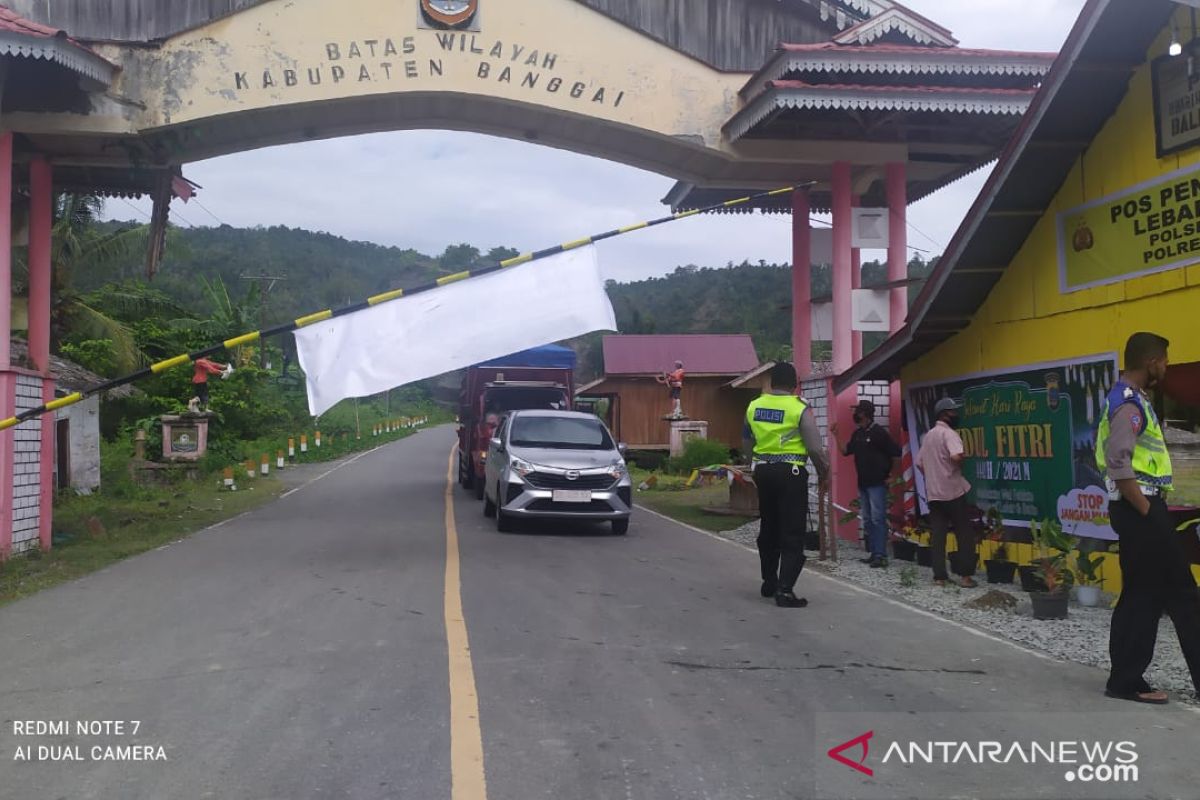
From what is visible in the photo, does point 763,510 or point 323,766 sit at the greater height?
point 763,510

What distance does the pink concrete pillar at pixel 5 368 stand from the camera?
1185 centimetres

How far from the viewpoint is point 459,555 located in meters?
11.6

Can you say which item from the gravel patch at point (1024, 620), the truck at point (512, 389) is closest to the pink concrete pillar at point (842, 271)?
the gravel patch at point (1024, 620)

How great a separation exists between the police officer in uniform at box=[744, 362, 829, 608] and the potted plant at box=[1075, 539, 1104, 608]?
2.22 meters

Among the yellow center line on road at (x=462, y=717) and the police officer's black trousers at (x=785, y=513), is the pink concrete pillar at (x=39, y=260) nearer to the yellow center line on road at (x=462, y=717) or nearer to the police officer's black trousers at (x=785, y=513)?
the yellow center line on road at (x=462, y=717)

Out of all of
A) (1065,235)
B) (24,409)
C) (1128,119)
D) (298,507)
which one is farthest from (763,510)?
(298,507)

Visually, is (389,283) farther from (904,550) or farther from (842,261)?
(904,550)

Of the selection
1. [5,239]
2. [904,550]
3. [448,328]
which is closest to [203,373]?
[5,239]

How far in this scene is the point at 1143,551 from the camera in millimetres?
5602

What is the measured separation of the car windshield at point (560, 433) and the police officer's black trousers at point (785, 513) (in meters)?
6.33

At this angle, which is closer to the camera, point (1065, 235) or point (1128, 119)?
point (1128, 119)

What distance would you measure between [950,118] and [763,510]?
7.83 meters

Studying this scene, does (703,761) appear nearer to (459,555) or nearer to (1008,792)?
(1008,792)

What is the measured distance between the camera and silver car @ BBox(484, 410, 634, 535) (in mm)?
13789
